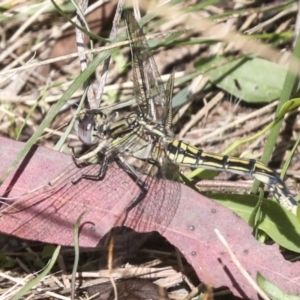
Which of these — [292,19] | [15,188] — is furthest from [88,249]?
[292,19]

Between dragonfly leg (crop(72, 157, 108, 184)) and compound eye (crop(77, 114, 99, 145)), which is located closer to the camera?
dragonfly leg (crop(72, 157, 108, 184))

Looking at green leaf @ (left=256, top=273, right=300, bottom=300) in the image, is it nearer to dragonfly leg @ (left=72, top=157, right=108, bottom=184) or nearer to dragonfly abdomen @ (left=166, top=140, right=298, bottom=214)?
dragonfly abdomen @ (left=166, top=140, right=298, bottom=214)

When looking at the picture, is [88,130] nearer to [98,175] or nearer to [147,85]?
[98,175]

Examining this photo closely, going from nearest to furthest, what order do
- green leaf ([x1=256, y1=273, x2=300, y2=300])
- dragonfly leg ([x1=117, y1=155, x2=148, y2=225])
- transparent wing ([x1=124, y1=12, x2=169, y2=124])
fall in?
green leaf ([x1=256, y1=273, x2=300, y2=300]), dragonfly leg ([x1=117, y1=155, x2=148, y2=225]), transparent wing ([x1=124, y1=12, x2=169, y2=124])

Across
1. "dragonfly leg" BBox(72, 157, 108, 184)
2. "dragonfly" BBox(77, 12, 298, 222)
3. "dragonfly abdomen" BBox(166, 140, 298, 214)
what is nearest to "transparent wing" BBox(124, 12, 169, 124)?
"dragonfly" BBox(77, 12, 298, 222)

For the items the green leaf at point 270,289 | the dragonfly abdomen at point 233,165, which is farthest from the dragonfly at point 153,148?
the green leaf at point 270,289

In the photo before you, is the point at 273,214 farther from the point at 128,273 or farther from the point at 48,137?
the point at 48,137

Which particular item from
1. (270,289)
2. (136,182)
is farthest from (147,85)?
(270,289)
